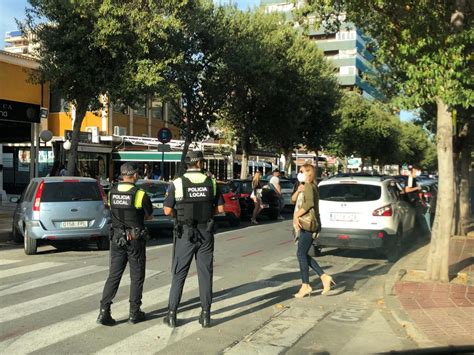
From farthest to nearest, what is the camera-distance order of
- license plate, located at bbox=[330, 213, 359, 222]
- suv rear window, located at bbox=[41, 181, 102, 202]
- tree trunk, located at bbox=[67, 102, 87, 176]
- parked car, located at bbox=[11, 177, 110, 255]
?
tree trunk, located at bbox=[67, 102, 87, 176]
suv rear window, located at bbox=[41, 181, 102, 202]
parked car, located at bbox=[11, 177, 110, 255]
license plate, located at bbox=[330, 213, 359, 222]

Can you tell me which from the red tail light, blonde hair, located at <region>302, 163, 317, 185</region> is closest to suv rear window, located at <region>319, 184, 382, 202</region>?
blonde hair, located at <region>302, 163, 317, 185</region>

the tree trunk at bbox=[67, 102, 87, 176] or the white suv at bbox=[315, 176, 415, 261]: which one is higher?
the tree trunk at bbox=[67, 102, 87, 176]

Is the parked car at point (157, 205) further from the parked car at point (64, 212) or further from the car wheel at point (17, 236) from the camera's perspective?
the car wheel at point (17, 236)

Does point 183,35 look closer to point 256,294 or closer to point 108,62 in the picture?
point 108,62

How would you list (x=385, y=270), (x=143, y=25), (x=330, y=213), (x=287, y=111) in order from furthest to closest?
1. (x=287, y=111)
2. (x=143, y=25)
3. (x=330, y=213)
4. (x=385, y=270)

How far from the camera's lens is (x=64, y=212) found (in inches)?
416

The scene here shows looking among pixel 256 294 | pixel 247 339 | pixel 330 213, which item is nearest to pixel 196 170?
pixel 247 339

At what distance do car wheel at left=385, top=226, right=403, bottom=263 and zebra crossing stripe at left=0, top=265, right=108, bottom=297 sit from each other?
5.27m

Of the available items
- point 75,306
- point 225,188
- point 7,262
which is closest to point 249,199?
point 225,188

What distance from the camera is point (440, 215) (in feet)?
25.3

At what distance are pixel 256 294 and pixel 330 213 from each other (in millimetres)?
3372

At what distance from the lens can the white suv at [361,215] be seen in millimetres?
9766

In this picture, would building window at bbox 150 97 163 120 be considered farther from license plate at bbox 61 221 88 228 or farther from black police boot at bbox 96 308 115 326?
black police boot at bbox 96 308 115 326

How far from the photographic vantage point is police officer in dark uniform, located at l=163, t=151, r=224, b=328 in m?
5.57
